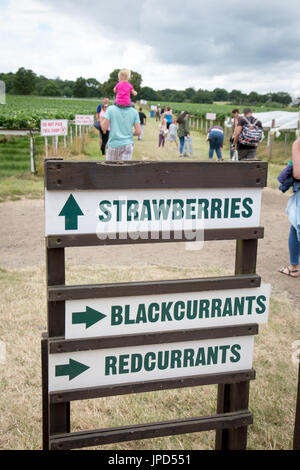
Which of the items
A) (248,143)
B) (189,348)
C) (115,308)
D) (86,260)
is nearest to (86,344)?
(115,308)

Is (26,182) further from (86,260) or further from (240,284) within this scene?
(240,284)

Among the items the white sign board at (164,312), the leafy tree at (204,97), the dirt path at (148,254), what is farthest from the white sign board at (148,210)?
the leafy tree at (204,97)

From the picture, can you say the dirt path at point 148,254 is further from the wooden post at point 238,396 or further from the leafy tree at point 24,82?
the leafy tree at point 24,82

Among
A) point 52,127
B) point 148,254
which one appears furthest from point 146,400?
point 52,127

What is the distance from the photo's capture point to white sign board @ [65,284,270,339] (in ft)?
7.15

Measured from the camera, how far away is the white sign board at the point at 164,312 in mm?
2180

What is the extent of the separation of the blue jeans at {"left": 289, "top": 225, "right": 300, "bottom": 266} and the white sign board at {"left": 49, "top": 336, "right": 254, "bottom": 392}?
134 inches

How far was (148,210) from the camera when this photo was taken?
219 centimetres

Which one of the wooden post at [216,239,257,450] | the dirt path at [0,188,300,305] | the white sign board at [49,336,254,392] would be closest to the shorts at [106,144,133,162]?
the dirt path at [0,188,300,305]

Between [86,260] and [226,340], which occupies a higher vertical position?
[226,340]

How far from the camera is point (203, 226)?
7.46ft
